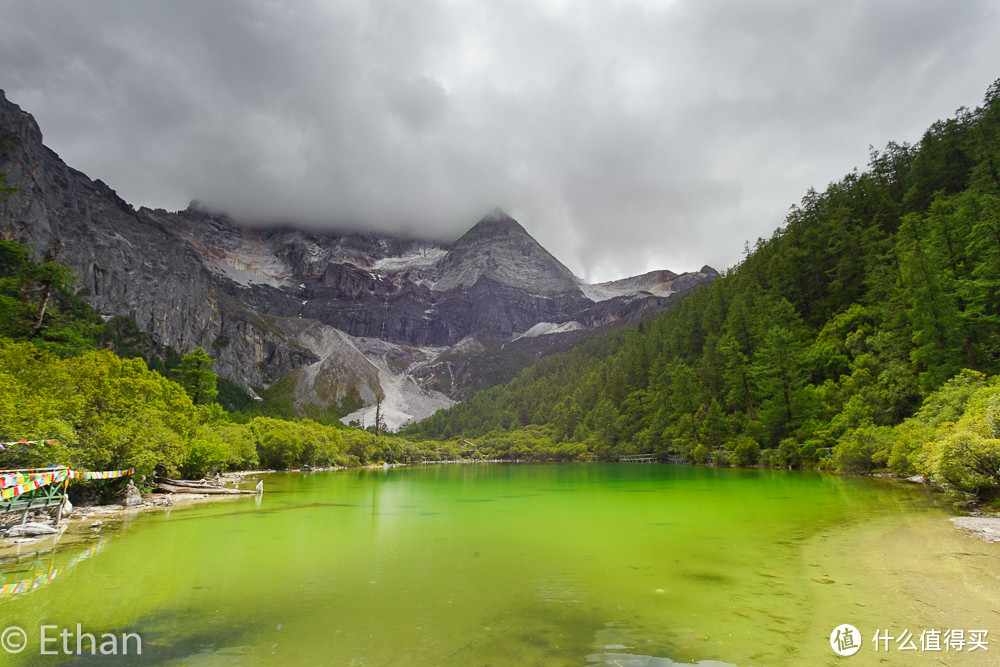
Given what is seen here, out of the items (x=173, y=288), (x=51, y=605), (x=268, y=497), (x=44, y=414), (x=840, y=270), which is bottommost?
(x=268, y=497)

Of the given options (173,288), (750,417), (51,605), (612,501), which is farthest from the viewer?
(173,288)

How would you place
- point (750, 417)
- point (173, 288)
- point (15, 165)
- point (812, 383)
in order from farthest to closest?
1. point (173, 288)
2. point (15, 165)
3. point (750, 417)
4. point (812, 383)

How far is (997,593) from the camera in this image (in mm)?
7332

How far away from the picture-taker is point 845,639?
5.96 m

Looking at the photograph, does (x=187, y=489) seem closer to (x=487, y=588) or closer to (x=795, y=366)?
(x=487, y=588)

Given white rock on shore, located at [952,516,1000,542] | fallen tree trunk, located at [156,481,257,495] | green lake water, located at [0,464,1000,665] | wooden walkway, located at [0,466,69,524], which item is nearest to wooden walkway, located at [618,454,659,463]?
green lake water, located at [0,464,1000,665]

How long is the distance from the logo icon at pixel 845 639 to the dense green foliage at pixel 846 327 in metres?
12.3

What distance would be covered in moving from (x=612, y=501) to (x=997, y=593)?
17338 millimetres

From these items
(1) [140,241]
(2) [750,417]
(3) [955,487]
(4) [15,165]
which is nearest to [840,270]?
(2) [750,417]

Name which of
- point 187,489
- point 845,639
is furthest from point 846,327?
point 187,489

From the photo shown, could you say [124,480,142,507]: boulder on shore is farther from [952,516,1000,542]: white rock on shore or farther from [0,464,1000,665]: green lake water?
[952,516,1000,542]: white rock on shore

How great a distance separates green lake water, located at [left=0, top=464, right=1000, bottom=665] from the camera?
19.6 ft

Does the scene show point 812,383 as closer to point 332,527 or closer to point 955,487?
point 955,487

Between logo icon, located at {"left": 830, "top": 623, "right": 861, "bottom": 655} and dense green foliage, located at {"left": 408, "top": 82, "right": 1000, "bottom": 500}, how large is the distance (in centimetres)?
1230
